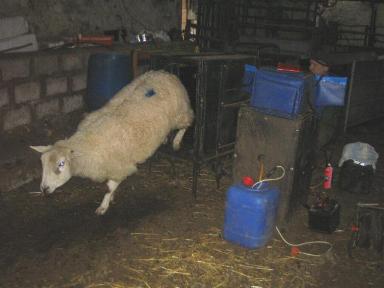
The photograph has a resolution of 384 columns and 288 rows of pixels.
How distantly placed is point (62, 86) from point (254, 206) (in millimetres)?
3863

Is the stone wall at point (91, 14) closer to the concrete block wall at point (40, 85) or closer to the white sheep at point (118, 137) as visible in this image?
the concrete block wall at point (40, 85)

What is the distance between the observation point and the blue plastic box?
405cm

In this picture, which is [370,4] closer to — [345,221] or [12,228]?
[345,221]

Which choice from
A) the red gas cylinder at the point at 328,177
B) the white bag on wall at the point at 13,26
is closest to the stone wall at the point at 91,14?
the white bag on wall at the point at 13,26

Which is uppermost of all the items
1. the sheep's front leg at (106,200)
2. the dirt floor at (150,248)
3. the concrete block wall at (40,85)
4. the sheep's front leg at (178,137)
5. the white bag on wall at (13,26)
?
the white bag on wall at (13,26)

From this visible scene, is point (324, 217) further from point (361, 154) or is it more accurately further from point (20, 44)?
point (20, 44)

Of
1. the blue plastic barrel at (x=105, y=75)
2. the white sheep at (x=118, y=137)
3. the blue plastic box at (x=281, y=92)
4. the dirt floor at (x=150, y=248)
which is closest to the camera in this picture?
the dirt floor at (x=150, y=248)

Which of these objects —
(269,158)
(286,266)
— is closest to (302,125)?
(269,158)

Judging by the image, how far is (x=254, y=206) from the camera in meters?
3.93

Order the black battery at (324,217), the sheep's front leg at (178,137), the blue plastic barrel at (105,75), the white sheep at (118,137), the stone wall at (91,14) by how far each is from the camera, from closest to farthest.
Answer: the white sheep at (118,137) < the black battery at (324,217) < the sheep's front leg at (178,137) < the blue plastic barrel at (105,75) < the stone wall at (91,14)

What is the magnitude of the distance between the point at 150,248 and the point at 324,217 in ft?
5.98

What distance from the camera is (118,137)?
4.59 meters

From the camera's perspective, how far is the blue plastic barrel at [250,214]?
3934 millimetres

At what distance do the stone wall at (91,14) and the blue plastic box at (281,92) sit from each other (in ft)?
13.0
